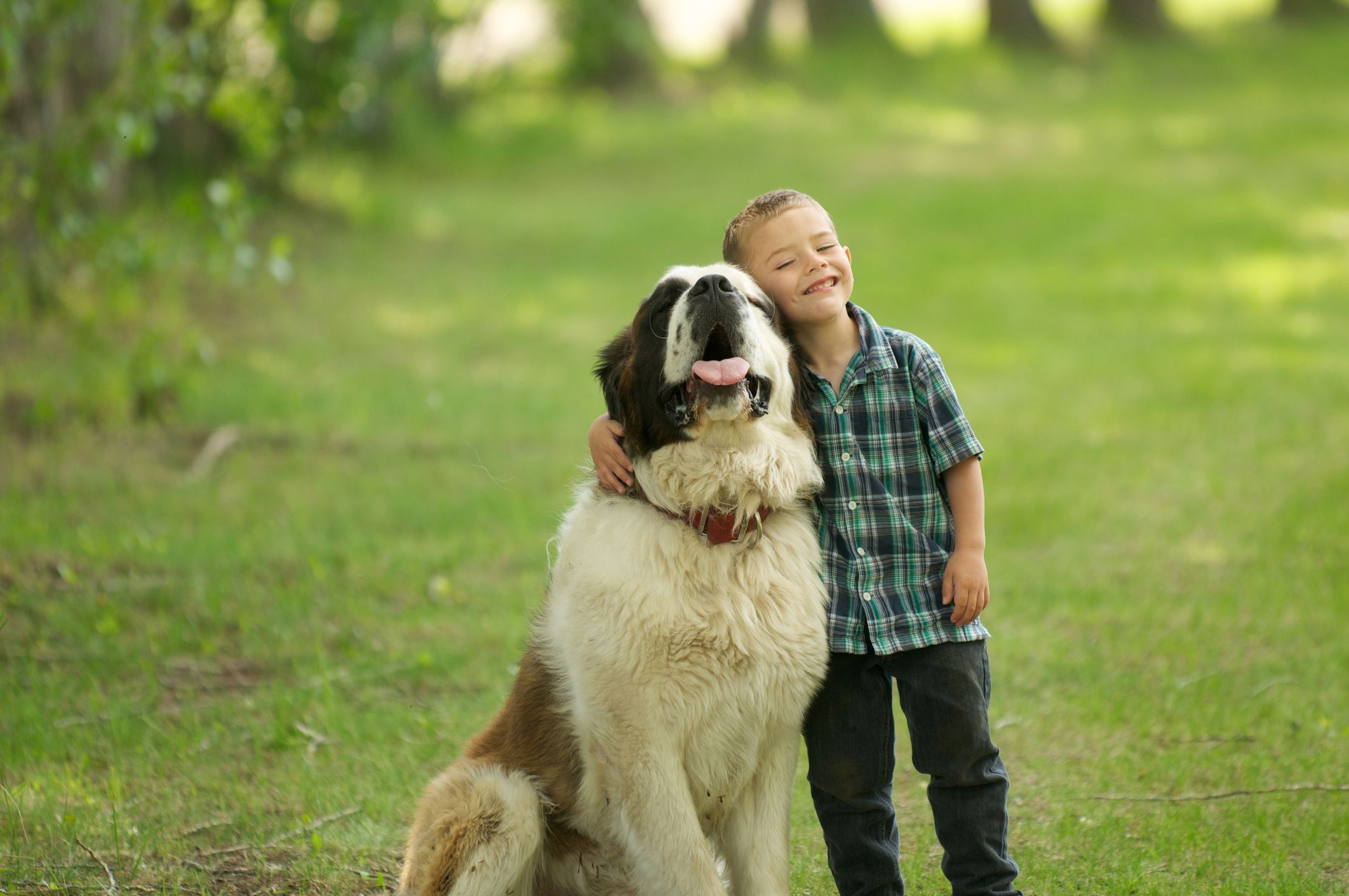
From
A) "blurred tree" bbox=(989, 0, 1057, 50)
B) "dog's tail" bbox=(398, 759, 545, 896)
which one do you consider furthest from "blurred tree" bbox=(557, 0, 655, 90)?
"dog's tail" bbox=(398, 759, 545, 896)

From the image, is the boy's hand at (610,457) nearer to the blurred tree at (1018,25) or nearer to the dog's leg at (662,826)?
the dog's leg at (662,826)

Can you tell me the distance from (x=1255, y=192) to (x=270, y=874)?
1310 centimetres

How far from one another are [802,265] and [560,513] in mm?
2605

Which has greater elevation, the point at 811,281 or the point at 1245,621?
the point at 811,281

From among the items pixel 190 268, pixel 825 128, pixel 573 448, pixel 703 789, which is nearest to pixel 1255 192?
pixel 825 128

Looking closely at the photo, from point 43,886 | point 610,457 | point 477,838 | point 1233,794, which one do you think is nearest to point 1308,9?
point 1233,794

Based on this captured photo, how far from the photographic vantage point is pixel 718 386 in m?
3.27

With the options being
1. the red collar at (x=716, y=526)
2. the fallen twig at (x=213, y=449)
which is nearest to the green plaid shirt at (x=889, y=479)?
the red collar at (x=716, y=526)

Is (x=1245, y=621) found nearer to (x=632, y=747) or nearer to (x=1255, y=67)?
(x=632, y=747)

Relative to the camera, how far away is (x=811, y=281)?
136 inches

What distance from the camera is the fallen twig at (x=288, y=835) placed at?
3.92m

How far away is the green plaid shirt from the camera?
11.1 ft

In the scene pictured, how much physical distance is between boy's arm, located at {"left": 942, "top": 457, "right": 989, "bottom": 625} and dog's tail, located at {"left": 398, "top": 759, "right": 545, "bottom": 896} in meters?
1.14

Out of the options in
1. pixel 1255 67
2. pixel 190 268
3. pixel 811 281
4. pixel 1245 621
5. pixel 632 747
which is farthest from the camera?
pixel 1255 67
